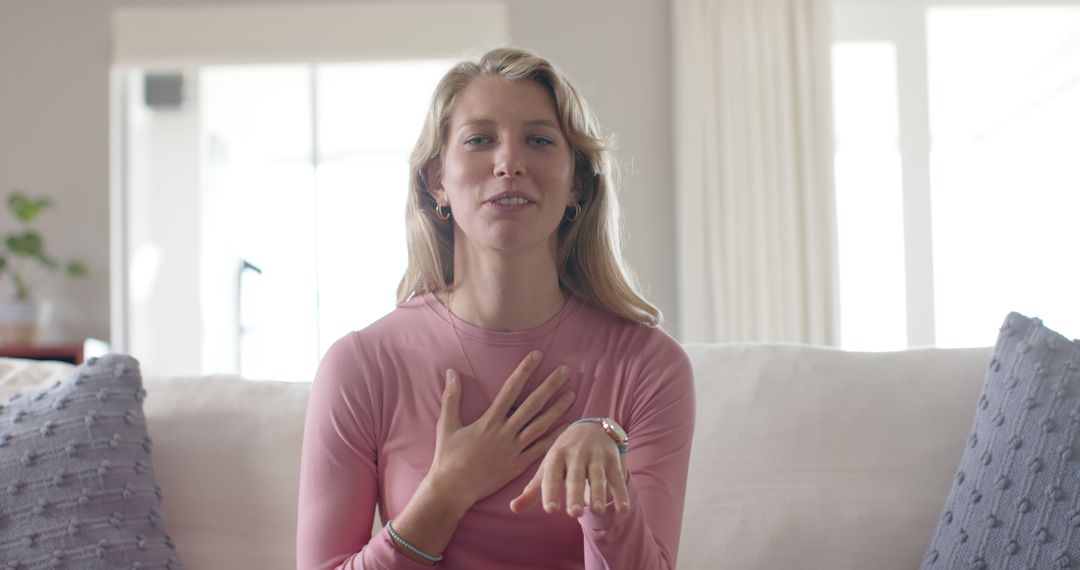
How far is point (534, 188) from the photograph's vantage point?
1.33 m

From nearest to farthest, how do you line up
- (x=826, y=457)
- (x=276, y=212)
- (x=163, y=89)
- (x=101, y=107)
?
(x=826, y=457) → (x=101, y=107) → (x=163, y=89) → (x=276, y=212)

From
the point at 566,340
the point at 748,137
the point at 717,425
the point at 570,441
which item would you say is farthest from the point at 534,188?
the point at 748,137

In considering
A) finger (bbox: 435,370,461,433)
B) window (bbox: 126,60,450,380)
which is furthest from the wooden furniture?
finger (bbox: 435,370,461,433)

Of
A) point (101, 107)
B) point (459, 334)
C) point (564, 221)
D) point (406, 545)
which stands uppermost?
point (101, 107)

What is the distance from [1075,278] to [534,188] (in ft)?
13.8

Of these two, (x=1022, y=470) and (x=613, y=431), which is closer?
(x=613, y=431)

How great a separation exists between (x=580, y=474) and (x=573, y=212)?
491mm

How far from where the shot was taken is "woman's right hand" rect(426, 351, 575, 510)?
4.21ft

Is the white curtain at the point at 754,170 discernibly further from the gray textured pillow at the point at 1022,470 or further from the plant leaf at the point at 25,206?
the gray textured pillow at the point at 1022,470

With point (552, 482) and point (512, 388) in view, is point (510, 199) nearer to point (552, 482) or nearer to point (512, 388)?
point (512, 388)

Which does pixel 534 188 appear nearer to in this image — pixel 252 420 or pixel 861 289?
pixel 252 420

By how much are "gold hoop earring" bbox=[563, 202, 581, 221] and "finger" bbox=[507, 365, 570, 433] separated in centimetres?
23

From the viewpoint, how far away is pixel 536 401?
1332mm

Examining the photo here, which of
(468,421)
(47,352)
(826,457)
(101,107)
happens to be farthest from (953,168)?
(468,421)
